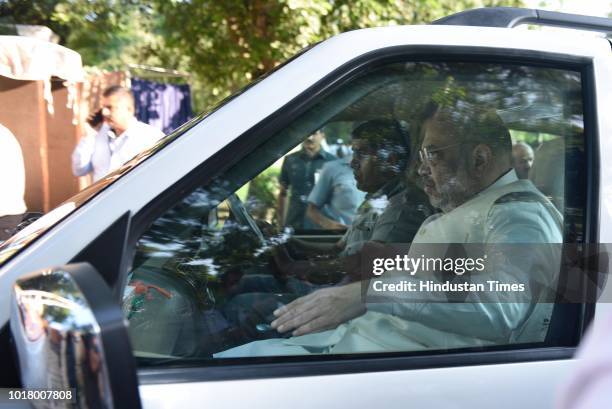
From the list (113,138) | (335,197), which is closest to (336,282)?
(335,197)

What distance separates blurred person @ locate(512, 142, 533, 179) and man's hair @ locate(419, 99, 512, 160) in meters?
0.10

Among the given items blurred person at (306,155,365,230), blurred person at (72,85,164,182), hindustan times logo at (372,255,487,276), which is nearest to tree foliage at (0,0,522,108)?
blurred person at (72,85,164,182)

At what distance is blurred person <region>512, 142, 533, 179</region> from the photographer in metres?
1.82

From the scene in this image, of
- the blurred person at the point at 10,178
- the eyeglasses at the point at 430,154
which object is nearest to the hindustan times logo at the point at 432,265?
the eyeglasses at the point at 430,154

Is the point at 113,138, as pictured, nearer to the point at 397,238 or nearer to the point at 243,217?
the point at 243,217

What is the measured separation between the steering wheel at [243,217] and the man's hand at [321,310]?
0.18m

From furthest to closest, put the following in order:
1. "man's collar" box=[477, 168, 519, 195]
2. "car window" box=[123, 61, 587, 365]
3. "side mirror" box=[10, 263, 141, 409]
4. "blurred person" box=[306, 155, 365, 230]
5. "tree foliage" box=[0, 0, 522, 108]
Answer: "tree foliage" box=[0, 0, 522, 108] < "blurred person" box=[306, 155, 365, 230] < "man's collar" box=[477, 168, 519, 195] < "car window" box=[123, 61, 587, 365] < "side mirror" box=[10, 263, 141, 409]

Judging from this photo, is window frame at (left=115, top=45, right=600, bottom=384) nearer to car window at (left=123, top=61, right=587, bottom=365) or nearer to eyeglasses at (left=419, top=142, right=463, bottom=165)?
car window at (left=123, top=61, right=587, bottom=365)

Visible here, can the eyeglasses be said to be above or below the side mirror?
above

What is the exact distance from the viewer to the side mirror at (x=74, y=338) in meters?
0.97

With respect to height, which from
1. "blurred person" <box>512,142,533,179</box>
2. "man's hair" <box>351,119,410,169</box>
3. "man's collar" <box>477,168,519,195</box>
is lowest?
"man's collar" <box>477,168,519,195</box>

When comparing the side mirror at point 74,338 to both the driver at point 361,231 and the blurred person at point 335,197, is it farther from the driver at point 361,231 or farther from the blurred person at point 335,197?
the blurred person at point 335,197

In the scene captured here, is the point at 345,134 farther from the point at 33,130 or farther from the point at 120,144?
the point at 33,130

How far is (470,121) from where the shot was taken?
1.69 metres
